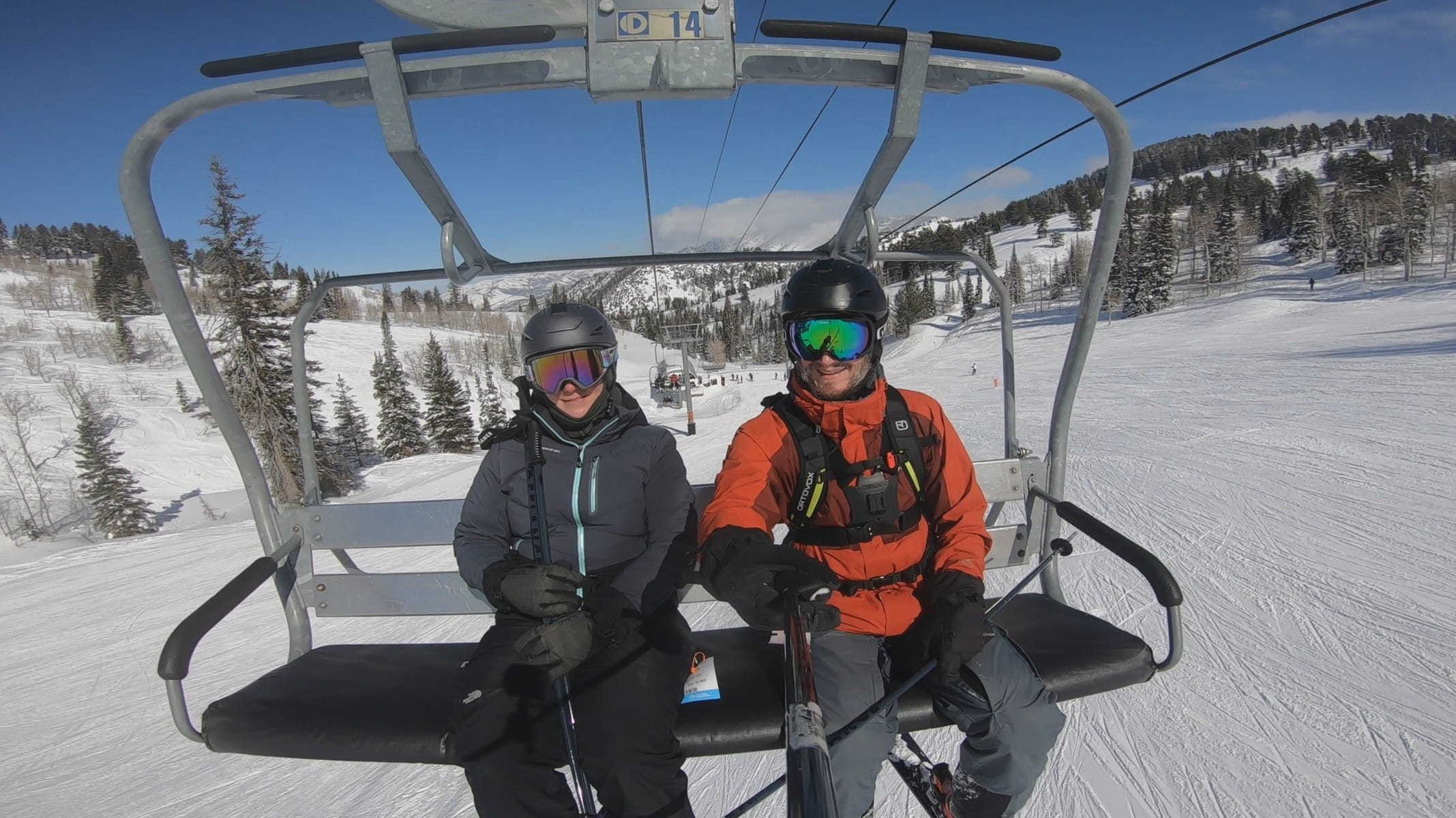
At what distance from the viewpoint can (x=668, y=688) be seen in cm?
213

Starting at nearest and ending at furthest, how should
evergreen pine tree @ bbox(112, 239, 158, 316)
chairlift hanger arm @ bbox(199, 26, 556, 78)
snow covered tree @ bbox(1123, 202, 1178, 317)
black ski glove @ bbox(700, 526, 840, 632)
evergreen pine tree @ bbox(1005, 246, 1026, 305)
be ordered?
chairlift hanger arm @ bbox(199, 26, 556, 78)
black ski glove @ bbox(700, 526, 840, 632)
snow covered tree @ bbox(1123, 202, 1178, 317)
evergreen pine tree @ bbox(112, 239, 158, 316)
evergreen pine tree @ bbox(1005, 246, 1026, 305)

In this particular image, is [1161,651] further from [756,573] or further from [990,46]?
[990,46]

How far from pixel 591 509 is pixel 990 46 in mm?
2125

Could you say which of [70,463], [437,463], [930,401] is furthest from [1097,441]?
[70,463]

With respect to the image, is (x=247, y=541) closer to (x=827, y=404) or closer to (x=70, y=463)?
(x=827, y=404)

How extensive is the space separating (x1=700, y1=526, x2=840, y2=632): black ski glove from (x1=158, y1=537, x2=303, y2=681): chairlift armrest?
1498mm

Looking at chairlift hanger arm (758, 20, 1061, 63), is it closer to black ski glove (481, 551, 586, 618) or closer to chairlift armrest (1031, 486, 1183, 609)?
chairlift armrest (1031, 486, 1183, 609)

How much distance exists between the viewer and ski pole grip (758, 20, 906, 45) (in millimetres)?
1707

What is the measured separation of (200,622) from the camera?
2.02 metres

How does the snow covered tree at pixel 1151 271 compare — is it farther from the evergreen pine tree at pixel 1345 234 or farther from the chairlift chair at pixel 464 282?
the chairlift chair at pixel 464 282

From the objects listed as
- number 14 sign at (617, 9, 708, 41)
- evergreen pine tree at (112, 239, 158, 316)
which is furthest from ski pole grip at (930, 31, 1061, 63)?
evergreen pine tree at (112, 239, 158, 316)

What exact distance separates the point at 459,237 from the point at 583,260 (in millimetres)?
617

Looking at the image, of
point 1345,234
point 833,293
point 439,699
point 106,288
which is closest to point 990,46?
point 833,293

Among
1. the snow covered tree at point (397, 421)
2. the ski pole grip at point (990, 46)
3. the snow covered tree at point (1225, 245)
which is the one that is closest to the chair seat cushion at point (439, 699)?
the ski pole grip at point (990, 46)
